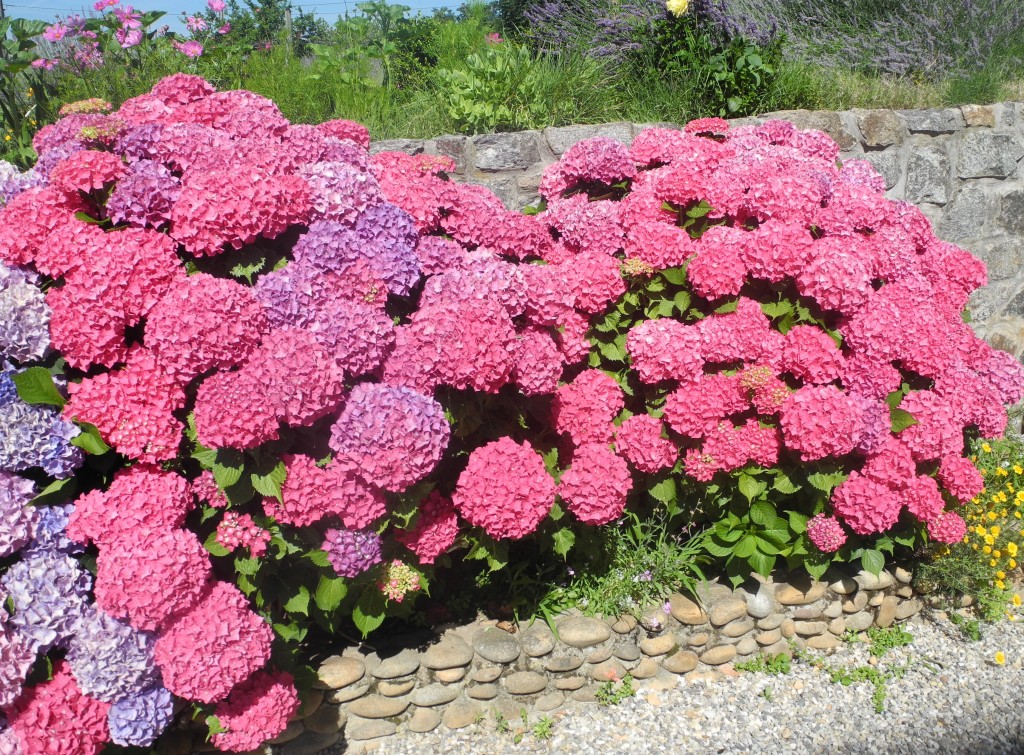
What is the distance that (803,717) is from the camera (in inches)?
118

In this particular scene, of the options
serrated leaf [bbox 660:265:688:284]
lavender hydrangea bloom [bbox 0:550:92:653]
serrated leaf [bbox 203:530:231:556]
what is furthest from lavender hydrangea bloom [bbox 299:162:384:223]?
lavender hydrangea bloom [bbox 0:550:92:653]

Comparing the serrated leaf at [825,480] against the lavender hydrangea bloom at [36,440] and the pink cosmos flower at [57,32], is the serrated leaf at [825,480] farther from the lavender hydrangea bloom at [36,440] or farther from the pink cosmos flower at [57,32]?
the pink cosmos flower at [57,32]

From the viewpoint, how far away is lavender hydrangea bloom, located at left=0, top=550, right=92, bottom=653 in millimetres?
2127

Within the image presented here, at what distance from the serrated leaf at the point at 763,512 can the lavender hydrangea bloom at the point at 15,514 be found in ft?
8.04

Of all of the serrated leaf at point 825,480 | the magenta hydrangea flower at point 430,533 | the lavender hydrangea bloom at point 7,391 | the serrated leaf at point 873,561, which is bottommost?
the serrated leaf at point 873,561

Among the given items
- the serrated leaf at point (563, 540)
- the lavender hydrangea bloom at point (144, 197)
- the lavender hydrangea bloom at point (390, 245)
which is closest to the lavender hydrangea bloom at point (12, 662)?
the lavender hydrangea bloom at point (144, 197)

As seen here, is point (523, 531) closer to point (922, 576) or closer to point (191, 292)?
point (191, 292)

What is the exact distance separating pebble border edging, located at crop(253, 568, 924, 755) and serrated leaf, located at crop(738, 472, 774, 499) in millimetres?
553

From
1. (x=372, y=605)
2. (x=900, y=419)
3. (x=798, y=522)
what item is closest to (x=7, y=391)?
(x=372, y=605)

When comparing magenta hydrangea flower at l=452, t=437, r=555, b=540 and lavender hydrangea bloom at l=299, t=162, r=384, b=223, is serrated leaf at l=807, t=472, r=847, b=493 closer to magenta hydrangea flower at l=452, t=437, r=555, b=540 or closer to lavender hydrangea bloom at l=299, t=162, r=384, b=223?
magenta hydrangea flower at l=452, t=437, r=555, b=540

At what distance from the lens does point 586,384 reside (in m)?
2.97

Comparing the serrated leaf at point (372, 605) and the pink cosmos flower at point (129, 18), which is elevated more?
the pink cosmos flower at point (129, 18)

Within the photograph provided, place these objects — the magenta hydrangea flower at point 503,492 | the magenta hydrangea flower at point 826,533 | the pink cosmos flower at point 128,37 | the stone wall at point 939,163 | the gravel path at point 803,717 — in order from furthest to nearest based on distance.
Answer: the pink cosmos flower at point 128,37, the stone wall at point 939,163, the magenta hydrangea flower at point 826,533, the gravel path at point 803,717, the magenta hydrangea flower at point 503,492

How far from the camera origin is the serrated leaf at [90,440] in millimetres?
2195
